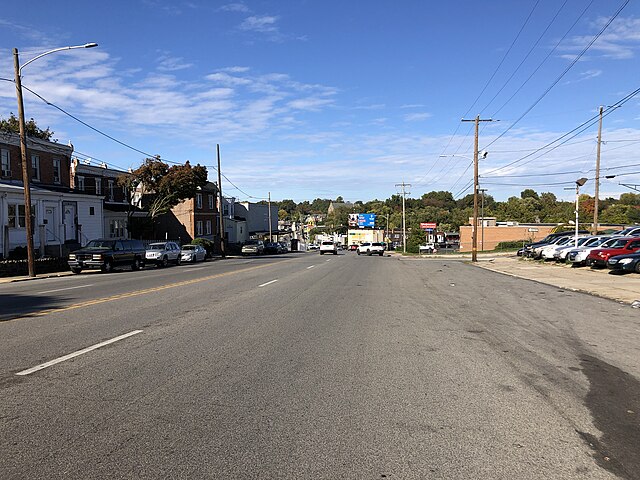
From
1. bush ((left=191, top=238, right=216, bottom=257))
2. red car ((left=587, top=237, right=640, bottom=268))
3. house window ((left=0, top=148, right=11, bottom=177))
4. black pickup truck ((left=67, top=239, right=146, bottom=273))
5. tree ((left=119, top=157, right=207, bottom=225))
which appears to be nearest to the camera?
red car ((left=587, top=237, right=640, bottom=268))

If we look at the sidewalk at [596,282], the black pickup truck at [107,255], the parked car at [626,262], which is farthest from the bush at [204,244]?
the parked car at [626,262]

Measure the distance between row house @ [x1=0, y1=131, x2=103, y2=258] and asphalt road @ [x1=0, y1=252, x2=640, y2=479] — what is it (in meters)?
24.6

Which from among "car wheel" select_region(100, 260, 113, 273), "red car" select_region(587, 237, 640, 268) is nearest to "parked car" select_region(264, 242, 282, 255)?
"car wheel" select_region(100, 260, 113, 273)

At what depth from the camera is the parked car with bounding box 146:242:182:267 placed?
37.8 metres

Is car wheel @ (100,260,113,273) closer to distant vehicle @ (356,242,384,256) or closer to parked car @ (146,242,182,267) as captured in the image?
parked car @ (146,242,182,267)

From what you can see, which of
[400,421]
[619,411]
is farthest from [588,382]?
[400,421]

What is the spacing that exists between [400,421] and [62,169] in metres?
43.7

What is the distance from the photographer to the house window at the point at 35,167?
133ft

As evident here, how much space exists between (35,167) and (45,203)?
16.5 ft

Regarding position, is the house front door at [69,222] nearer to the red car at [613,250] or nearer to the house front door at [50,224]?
the house front door at [50,224]

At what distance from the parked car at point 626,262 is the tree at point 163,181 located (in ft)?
113

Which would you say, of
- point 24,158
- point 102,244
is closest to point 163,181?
point 102,244

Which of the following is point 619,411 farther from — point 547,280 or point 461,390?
point 547,280

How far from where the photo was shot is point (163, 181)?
4816 cm
